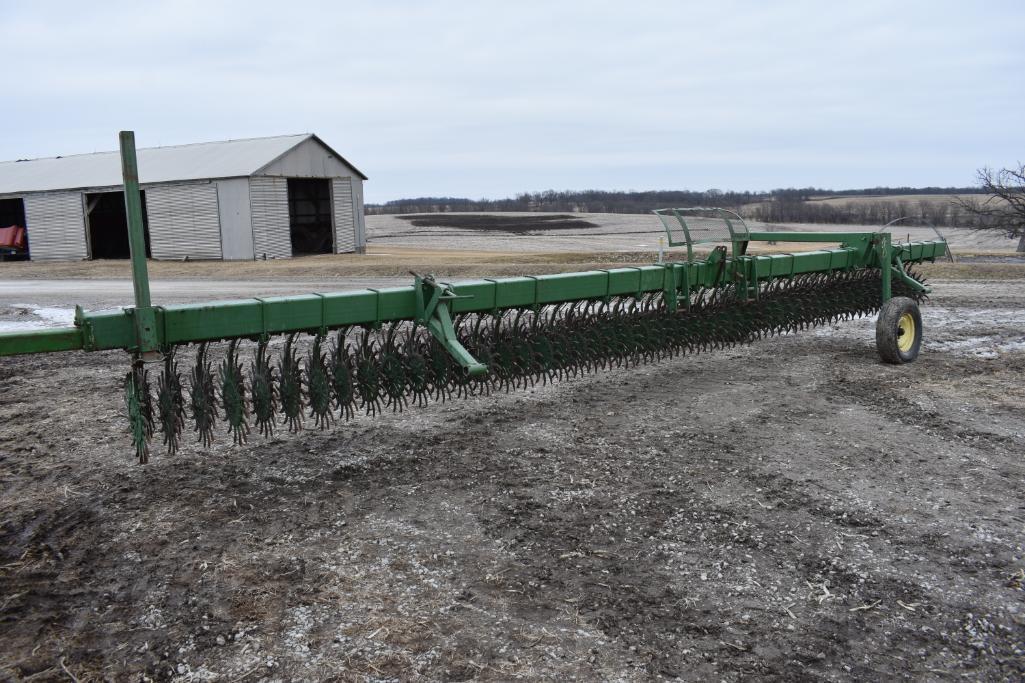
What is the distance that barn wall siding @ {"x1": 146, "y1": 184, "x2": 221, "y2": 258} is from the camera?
79.1ft

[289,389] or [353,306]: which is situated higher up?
[353,306]

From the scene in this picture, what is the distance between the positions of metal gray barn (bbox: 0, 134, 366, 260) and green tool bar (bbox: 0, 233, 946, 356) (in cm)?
1897

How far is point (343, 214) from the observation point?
26.5m

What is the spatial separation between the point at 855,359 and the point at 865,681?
5780 mm

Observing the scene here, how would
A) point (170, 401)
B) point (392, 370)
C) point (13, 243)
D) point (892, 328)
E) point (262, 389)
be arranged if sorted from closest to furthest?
1. point (170, 401)
2. point (262, 389)
3. point (392, 370)
4. point (892, 328)
5. point (13, 243)

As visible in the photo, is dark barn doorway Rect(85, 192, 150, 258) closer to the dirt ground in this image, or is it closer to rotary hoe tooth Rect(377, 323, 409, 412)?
the dirt ground

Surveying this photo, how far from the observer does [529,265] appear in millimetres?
19375

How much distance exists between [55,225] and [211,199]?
22.4 ft

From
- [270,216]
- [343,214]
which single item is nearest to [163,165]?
[270,216]

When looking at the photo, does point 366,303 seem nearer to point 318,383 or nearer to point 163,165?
point 318,383

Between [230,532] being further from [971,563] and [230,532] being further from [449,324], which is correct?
[971,563]

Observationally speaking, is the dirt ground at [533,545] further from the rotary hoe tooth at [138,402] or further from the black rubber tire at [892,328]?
the black rubber tire at [892,328]

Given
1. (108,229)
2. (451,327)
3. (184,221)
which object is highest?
(184,221)

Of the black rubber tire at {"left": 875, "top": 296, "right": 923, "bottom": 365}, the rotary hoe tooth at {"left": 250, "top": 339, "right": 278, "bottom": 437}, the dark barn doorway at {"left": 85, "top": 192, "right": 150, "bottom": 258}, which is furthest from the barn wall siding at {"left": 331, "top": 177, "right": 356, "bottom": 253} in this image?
the rotary hoe tooth at {"left": 250, "top": 339, "right": 278, "bottom": 437}
